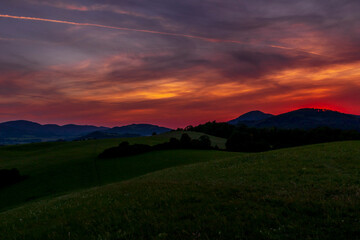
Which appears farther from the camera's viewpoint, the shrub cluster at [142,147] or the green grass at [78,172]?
the shrub cluster at [142,147]

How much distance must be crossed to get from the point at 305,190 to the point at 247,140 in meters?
96.7

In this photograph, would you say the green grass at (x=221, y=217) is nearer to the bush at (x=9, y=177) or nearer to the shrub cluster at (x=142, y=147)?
the bush at (x=9, y=177)

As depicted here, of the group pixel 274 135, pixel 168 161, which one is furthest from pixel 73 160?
pixel 274 135

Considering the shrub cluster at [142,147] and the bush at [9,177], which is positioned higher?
the shrub cluster at [142,147]

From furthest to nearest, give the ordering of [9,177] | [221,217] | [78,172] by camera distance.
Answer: [78,172] < [9,177] < [221,217]

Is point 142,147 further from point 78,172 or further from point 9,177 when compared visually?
point 9,177

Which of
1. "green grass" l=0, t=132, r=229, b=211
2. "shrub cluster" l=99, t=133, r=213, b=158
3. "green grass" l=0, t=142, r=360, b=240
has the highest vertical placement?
"green grass" l=0, t=142, r=360, b=240

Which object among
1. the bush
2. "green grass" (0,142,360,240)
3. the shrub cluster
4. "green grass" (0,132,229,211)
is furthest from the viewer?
the shrub cluster

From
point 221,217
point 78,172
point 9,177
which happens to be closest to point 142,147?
Answer: point 78,172

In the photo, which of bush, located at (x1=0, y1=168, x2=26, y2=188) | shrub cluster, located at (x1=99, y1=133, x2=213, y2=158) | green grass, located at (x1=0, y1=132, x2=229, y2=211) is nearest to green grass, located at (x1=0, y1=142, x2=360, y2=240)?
green grass, located at (x1=0, y1=132, x2=229, y2=211)

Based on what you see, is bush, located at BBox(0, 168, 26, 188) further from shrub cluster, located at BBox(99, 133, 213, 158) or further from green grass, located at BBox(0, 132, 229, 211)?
shrub cluster, located at BBox(99, 133, 213, 158)

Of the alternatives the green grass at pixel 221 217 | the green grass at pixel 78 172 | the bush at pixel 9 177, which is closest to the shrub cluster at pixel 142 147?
the green grass at pixel 78 172

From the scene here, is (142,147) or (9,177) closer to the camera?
(9,177)

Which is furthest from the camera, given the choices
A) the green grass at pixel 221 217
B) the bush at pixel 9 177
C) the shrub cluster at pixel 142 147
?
the shrub cluster at pixel 142 147
